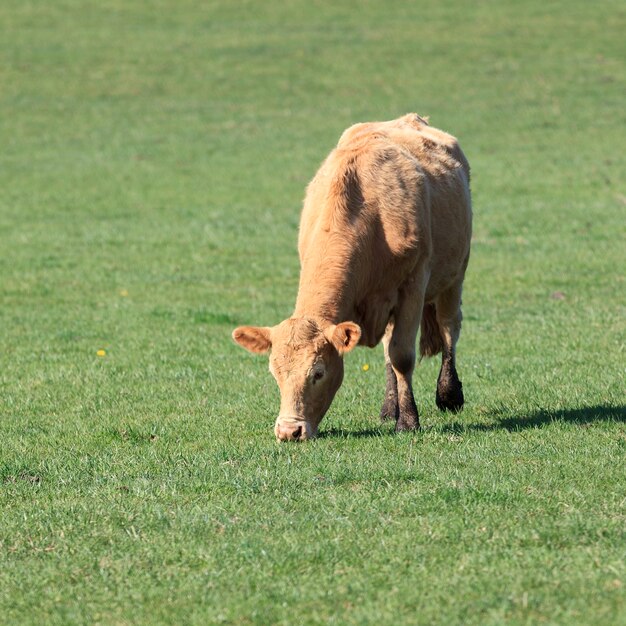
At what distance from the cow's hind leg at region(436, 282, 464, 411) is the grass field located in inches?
7.5

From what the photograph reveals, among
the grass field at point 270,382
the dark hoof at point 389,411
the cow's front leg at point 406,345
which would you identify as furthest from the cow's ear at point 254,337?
the dark hoof at point 389,411

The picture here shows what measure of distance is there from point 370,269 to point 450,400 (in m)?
1.78

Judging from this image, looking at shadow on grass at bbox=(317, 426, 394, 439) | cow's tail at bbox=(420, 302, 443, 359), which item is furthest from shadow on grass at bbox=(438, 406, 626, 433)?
cow's tail at bbox=(420, 302, 443, 359)

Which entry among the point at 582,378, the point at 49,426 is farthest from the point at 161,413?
the point at 582,378

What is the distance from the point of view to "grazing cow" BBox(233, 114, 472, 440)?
29.0 ft

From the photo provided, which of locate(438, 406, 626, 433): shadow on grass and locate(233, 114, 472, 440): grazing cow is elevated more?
locate(233, 114, 472, 440): grazing cow

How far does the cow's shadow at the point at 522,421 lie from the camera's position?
373 inches

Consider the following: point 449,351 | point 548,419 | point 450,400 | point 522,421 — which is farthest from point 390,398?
point 548,419

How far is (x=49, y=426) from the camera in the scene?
33.2 ft

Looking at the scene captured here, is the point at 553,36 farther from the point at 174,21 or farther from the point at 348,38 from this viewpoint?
the point at 174,21

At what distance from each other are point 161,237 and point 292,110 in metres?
15.2

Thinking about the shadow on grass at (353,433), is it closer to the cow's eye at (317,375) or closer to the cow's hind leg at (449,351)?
the cow's eye at (317,375)

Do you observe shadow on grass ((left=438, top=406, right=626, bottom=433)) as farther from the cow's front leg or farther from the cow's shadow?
the cow's front leg

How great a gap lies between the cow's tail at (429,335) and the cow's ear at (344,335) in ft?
9.13
